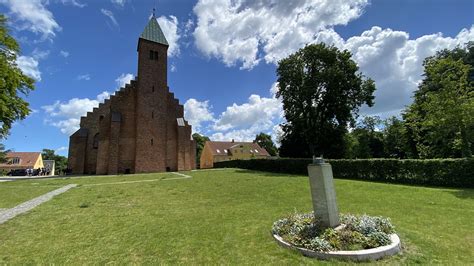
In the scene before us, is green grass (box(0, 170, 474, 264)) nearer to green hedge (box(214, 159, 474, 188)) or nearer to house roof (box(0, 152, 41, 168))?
green hedge (box(214, 159, 474, 188))

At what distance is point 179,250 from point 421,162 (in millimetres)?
18101

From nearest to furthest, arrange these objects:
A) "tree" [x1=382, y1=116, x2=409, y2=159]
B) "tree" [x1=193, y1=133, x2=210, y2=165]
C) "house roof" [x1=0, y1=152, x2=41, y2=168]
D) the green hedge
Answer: the green hedge, "tree" [x1=382, y1=116, x2=409, y2=159], "house roof" [x1=0, y1=152, x2=41, y2=168], "tree" [x1=193, y1=133, x2=210, y2=165]

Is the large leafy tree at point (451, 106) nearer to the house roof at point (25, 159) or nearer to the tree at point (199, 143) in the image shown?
the tree at point (199, 143)

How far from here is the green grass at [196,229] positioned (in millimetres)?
5105

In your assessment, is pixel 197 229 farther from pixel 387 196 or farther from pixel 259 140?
pixel 259 140

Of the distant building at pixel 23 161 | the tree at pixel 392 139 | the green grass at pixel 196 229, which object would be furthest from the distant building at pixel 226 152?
the green grass at pixel 196 229

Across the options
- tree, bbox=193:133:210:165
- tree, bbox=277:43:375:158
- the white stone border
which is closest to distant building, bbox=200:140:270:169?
tree, bbox=193:133:210:165

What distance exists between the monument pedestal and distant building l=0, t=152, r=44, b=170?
3242 inches

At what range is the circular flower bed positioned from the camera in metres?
5.21

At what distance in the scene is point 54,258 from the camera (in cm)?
506

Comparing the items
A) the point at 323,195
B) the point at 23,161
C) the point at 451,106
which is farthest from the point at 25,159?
the point at 451,106

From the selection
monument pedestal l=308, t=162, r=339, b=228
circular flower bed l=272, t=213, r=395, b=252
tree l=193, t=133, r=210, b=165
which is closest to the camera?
circular flower bed l=272, t=213, r=395, b=252

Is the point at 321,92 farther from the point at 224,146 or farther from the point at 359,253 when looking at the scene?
the point at 224,146

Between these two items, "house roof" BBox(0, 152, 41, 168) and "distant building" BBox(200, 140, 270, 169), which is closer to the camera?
"house roof" BBox(0, 152, 41, 168)
